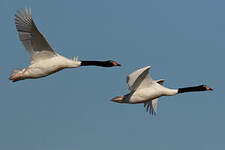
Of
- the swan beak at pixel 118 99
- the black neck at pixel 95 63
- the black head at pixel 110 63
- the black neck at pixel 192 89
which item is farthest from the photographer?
the black neck at pixel 192 89

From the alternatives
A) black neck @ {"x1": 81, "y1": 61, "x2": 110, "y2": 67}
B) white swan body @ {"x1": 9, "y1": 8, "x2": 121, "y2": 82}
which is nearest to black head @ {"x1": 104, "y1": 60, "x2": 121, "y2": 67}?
black neck @ {"x1": 81, "y1": 61, "x2": 110, "y2": 67}

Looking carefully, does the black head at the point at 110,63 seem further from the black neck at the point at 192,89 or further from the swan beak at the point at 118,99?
the black neck at the point at 192,89

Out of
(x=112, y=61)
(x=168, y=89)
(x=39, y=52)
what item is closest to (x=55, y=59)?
(x=39, y=52)

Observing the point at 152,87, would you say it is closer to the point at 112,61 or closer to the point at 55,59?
the point at 112,61

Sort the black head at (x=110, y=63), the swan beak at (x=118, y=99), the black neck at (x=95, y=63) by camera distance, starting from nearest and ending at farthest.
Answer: the swan beak at (x=118, y=99) < the black neck at (x=95, y=63) < the black head at (x=110, y=63)

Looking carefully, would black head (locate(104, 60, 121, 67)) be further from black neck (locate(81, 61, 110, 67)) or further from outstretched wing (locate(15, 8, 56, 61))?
outstretched wing (locate(15, 8, 56, 61))

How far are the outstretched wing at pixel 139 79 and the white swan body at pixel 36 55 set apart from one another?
2.93 meters

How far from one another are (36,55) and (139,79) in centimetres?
496

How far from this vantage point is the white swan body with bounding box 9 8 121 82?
30375 millimetres

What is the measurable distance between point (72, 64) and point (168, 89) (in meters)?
4.73

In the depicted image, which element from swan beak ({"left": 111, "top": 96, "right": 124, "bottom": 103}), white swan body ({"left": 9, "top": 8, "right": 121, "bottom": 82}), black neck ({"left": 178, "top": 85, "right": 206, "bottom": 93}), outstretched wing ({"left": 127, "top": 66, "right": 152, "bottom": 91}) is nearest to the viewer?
outstretched wing ({"left": 127, "top": 66, "right": 152, "bottom": 91})

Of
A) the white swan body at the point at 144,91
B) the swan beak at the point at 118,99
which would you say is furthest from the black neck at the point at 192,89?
the swan beak at the point at 118,99

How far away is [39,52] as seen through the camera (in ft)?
103

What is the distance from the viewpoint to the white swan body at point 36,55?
30.4 m
